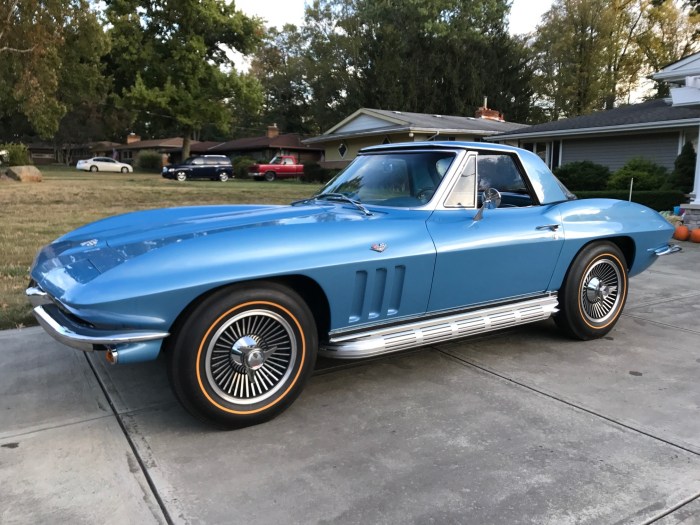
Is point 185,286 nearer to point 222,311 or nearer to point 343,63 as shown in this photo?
point 222,311

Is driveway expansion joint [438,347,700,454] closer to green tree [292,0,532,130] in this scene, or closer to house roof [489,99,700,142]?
house roof [489,99,700,142]

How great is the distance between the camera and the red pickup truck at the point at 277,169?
111ft

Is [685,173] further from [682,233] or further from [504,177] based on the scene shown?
[504,177]

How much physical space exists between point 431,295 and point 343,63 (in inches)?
1982

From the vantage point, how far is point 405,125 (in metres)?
26.9

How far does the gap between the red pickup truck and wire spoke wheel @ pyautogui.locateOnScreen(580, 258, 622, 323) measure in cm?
3057

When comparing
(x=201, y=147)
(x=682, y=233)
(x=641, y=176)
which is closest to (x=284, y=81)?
(x=201, y=147)

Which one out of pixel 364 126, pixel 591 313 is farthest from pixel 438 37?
pixel 591 313

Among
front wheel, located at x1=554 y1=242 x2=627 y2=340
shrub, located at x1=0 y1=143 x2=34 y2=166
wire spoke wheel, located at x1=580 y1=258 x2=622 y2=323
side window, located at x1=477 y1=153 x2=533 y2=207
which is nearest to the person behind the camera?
side window, located at x1=477 y1=153 x2=533 y2=207

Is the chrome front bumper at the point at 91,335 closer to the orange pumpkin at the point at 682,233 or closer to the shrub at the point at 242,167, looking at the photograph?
the orange pumpkin at the point at 682,233

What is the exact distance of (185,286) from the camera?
8.77ft

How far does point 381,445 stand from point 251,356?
2.65 ft

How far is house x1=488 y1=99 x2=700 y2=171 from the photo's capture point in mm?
18062

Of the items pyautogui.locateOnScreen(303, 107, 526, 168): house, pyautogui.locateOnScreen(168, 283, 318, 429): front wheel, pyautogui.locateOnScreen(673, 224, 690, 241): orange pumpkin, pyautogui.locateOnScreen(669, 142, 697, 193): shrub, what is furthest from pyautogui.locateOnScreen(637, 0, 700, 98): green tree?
pyautogui.locateOnScreen(168, 283, 318, 429): front wheel
